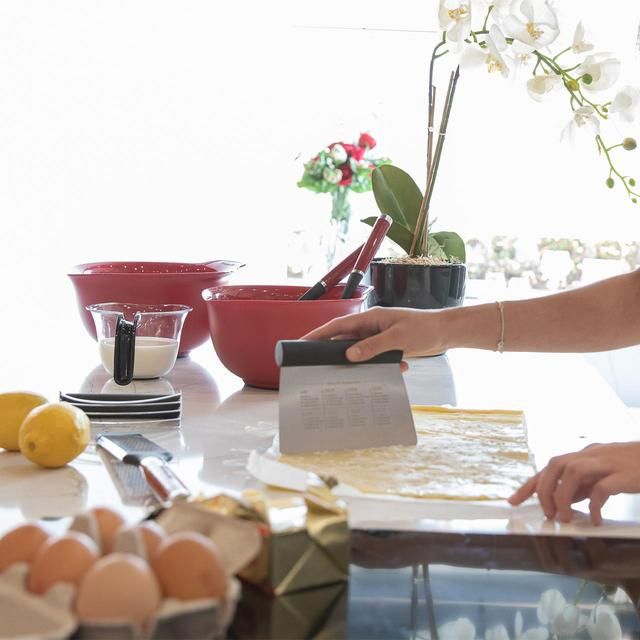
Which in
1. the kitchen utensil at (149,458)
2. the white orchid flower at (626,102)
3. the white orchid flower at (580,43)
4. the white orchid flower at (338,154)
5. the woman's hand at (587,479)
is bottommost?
the kitchen utensil at (149,458)

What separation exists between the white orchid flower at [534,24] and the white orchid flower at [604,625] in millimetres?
1033

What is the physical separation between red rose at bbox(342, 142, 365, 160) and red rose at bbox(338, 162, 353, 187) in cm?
4

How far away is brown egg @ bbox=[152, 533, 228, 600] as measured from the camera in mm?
616

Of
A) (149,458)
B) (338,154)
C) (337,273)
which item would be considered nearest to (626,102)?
(337,273)

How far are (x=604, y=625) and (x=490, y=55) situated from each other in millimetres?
1090

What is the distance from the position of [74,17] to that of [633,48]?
8.35 ft

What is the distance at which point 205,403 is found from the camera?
1.60m

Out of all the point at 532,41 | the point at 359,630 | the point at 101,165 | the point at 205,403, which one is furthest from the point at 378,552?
the point at 101,165

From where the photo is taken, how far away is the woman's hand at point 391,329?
132 cm

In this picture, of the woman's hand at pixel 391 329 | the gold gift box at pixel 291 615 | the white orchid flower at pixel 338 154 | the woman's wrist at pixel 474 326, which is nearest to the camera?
the gold gift box at pixel 291 615

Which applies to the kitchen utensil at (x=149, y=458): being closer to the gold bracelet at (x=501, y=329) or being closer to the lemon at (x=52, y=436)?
the lemon at (x=52, y=436)

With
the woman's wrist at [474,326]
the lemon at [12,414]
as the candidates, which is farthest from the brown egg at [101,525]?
the woman's wrist at [474,326]

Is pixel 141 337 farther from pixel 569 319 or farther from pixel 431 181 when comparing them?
pixel 569 319

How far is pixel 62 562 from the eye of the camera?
61 cm
